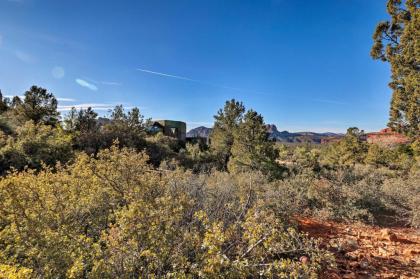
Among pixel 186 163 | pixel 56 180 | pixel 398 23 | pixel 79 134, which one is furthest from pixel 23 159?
pixel 398 23

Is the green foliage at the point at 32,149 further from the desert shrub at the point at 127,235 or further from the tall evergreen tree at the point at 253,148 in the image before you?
the tall evergreen tree at the point at 253,148

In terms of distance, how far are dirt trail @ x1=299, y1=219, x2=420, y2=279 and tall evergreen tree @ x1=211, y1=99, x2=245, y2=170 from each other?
13.5 m

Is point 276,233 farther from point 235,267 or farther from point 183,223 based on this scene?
point 183,223

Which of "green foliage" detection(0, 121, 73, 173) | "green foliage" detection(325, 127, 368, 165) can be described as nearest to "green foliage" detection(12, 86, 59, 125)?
"green foliage" detection(0, 121, 73, 173)

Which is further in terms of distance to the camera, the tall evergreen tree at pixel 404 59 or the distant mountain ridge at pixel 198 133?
the distant mountain ridge at pixel 198 133

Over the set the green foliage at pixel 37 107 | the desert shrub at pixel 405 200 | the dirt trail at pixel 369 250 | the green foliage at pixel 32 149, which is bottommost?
the dirt trail at pixel 369 250

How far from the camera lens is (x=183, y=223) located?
341 centimetres

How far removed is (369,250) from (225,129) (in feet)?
58.3

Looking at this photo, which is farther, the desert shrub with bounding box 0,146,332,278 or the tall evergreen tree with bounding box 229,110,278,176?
the tall evergreen tree with bounding box 229,110,278,176

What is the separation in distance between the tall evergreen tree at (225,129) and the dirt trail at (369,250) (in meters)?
13.5

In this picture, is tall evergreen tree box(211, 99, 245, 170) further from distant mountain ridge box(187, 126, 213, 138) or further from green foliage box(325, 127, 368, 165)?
green foliage box(325, 127, 368, 165)

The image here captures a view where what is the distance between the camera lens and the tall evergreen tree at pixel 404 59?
9.16m

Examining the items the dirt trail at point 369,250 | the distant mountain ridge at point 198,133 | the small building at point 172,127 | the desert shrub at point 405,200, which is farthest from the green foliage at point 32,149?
the small building at point 172,127

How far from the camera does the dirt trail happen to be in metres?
3.89
